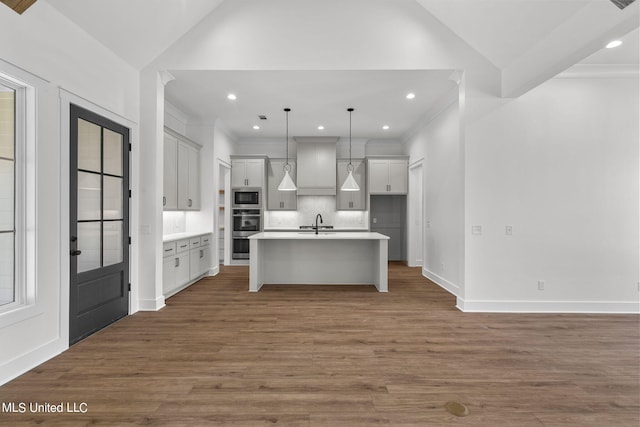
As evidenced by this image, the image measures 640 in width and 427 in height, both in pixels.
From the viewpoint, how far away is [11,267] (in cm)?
255

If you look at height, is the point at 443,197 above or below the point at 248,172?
below

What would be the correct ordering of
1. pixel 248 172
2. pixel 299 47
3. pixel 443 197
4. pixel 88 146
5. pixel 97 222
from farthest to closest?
pixel 248 172 < pixel 443 197 < pixel 299 47 < pixel 97 222 < pixel 88 146

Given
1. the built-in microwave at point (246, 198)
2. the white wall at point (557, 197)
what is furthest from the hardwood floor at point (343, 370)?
the built-in microwave at point (246, 198)

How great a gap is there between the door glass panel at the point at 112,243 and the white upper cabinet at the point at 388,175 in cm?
534

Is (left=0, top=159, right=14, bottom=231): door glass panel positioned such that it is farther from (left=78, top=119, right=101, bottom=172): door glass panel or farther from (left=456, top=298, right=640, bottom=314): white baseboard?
(left=456, top=298, right=640, bottom=314): white baseboard

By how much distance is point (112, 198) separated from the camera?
3664 millimetres

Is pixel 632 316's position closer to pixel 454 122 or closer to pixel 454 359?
pixel 454 359

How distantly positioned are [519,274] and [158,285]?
4606mm

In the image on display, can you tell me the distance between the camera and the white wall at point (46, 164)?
8.02 feet

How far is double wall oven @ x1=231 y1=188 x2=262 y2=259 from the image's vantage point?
7.37 metres

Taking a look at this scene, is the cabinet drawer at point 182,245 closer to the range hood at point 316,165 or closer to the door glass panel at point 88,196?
the door glass panel at point 88,196

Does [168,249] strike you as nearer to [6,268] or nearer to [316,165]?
[6,268]

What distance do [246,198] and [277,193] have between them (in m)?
0.75

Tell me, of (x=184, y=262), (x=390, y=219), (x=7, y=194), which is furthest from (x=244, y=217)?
(x=7, y=194)
